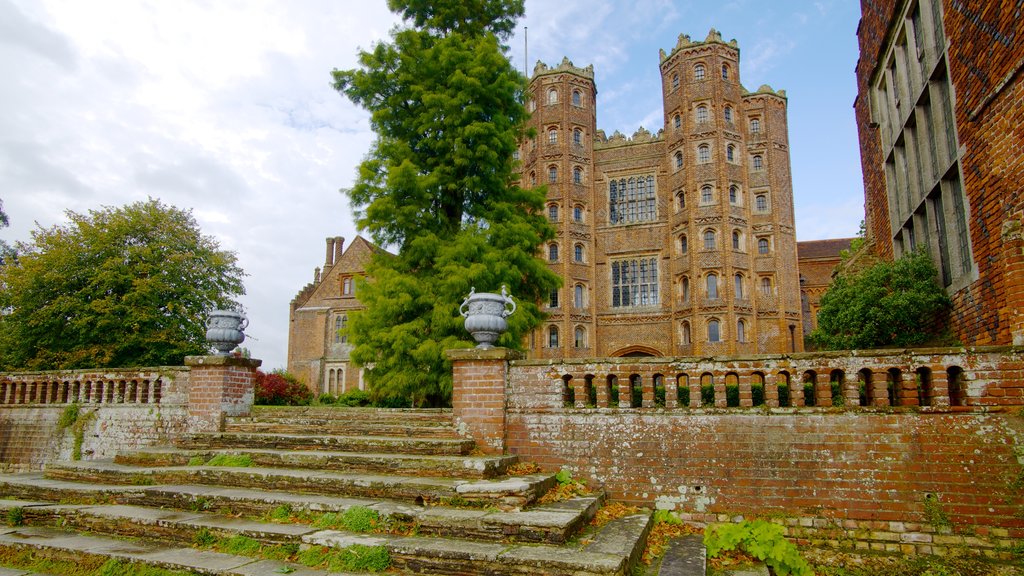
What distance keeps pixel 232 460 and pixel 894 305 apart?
9.51 m

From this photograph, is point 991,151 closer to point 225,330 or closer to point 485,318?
point 485,318

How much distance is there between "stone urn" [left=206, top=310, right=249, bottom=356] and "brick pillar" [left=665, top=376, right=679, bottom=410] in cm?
648

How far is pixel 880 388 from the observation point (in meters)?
5.92

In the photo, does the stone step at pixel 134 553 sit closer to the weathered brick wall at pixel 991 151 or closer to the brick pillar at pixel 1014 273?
the brick pillar at pixel 1014 273

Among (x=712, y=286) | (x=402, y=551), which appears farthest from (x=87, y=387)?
(x=712, y=286)

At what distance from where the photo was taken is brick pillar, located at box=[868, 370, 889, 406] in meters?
5.89

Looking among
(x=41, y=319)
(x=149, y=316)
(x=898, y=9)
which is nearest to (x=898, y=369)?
(x=898, y=9)

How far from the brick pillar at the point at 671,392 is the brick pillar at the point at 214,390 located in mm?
6383

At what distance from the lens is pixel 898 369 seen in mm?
5910

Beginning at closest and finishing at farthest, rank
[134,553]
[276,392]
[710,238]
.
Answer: [134,553] < [276,392] < [710,238]

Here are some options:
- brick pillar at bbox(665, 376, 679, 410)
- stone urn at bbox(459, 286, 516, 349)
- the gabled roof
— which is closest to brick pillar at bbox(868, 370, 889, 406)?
brick pillar at bbox(665, 376, 679, 410)

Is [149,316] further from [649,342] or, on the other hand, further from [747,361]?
[649,342]

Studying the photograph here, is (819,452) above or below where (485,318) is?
below

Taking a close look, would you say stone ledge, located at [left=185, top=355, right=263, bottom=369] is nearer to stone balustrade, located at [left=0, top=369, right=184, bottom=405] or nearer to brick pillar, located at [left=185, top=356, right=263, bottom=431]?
brick pillar, located at [left=185, top=356, right=263, bottom=431]
